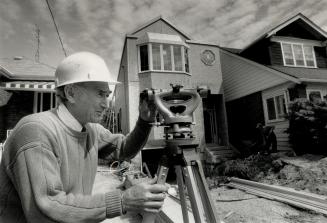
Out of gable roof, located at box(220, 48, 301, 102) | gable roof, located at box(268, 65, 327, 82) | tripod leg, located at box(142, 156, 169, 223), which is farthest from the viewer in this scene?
gable roof, located at box(268, 65, 327, 82)

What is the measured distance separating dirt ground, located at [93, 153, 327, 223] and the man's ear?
13.0 feet

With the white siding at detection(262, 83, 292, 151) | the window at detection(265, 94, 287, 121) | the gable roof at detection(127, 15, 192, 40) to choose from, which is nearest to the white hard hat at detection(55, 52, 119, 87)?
the white siding at detection(262, 83, 292, 151)

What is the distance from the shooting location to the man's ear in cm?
157

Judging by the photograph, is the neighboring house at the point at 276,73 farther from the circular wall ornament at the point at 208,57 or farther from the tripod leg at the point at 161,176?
the tripod leg at the point at 161,176

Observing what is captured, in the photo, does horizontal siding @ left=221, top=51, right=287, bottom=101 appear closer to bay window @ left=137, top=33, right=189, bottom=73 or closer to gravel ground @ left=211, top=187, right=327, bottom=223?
bay window @ left=137, top=33, right=189, bottom=73

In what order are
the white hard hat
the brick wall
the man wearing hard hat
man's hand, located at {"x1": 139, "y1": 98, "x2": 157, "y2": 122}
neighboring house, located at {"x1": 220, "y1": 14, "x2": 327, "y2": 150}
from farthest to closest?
neighboring house, located at {"x1": 220, "y1": 14, "x2": 327, "y2": 150} → the brick wall → man's hand, located at {"x1": 139, "y1": 98, "x2": 157, "y2": 122} → the white hard hat → the man wearing hard hat

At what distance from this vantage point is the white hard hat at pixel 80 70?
151cm

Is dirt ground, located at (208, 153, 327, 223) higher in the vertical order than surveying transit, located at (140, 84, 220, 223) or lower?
lower

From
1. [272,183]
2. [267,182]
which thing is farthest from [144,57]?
[272,183]

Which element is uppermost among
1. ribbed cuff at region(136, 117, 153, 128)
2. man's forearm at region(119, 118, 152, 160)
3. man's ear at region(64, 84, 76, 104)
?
man's ear at region(64, 84, 76, 104)

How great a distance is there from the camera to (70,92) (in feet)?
5.17

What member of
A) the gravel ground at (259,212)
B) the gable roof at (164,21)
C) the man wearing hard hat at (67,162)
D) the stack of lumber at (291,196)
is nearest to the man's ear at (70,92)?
the man wearing hard hat at (67,162)

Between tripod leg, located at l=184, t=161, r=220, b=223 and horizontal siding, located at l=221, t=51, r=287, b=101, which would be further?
horizontal siding, located at l=221, t=51, r=287, b=101

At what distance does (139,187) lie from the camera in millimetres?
1160
